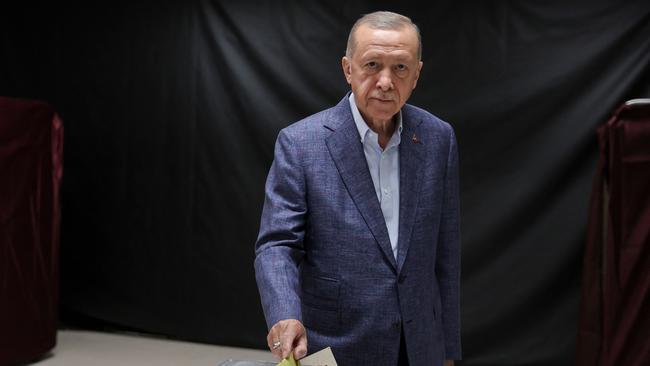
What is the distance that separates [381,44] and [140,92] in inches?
125

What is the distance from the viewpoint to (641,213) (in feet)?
9.66

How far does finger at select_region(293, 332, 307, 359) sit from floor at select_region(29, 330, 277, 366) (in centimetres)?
262

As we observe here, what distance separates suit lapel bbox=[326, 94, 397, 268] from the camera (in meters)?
1.46

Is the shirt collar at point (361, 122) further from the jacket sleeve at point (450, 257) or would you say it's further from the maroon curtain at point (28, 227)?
the maroon curtain at point (28, 227)

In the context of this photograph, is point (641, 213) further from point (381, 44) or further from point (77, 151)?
point (77, 151)

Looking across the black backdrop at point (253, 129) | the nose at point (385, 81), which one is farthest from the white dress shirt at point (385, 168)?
the black backdrop at point (253, 129)

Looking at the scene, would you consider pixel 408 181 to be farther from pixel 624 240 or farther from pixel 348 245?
pixel 624 240

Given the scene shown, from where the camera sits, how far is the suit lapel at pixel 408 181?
1483 mm

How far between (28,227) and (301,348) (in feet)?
9.10

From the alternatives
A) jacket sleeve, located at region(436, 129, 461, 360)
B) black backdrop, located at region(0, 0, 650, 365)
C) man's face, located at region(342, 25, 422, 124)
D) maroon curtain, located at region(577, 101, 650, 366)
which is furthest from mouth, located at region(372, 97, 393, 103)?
black backdrop, located at region(0, 0, 650, 365)

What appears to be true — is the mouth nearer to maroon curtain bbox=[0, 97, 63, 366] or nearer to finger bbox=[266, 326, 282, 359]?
finger bbox=[266, 326, 282, 359]

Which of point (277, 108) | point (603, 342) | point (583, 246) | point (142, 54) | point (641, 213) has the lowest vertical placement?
point (603, 342)

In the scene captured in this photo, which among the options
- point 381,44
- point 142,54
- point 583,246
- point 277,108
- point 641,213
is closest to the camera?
point 381,44

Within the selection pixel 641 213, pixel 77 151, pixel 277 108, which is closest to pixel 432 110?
pixel 277 108
